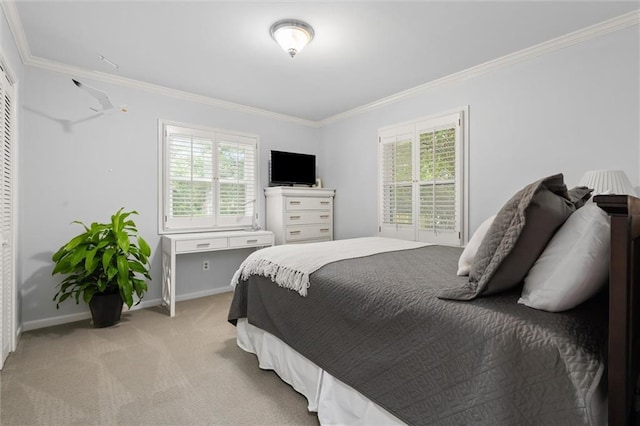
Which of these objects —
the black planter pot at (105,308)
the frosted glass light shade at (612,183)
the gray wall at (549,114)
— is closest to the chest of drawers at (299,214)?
the gray wall at (549,114)

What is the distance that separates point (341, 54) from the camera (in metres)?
2.91

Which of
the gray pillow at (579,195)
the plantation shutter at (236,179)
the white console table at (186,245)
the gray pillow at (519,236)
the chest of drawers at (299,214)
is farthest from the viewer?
the chest of drawers at (299,214)

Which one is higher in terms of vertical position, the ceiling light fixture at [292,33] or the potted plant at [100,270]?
the ceiling light fixture at [292,33]

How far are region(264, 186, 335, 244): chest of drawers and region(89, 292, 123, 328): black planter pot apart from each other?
1.95m

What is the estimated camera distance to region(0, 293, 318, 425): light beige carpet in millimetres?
1739

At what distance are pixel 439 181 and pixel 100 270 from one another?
11.5 ft

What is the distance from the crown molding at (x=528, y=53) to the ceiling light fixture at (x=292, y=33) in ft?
5.42

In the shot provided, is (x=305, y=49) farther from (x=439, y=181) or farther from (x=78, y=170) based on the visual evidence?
(x=78, y=170)

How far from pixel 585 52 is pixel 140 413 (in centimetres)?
398

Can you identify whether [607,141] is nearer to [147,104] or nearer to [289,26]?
[289,26]

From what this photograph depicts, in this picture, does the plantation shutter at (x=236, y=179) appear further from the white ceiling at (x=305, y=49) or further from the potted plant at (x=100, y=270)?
the potted plant at (x=100, y=270)

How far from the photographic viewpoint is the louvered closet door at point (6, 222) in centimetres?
220

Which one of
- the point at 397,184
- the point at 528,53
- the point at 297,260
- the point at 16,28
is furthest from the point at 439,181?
the point at 16,28

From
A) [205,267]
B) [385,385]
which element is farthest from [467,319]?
[205,267]
